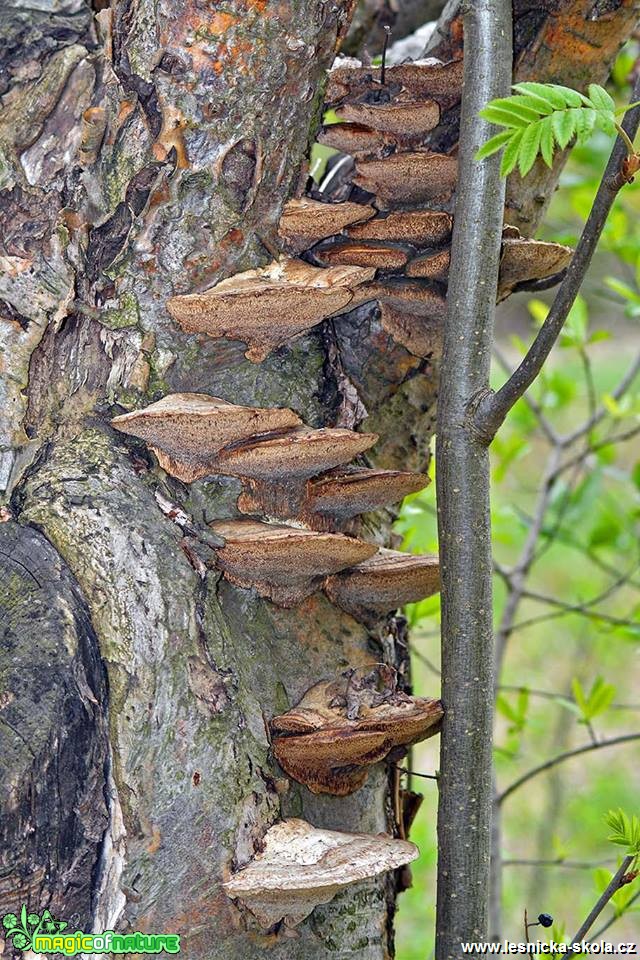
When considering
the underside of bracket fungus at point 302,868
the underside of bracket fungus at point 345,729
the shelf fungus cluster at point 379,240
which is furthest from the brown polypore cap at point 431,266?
the underside of bracket fungus at point 302,868

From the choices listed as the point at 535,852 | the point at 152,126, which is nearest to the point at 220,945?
the point at 152,126

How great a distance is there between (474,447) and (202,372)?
0.32 meters

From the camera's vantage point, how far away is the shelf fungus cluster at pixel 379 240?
1019mm

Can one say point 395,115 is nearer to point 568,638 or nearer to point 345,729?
point 345,729

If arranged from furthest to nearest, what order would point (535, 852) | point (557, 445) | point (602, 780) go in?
point (602, 780) → point (535, 852) → point (557, 445)

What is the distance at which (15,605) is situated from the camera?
94 cm

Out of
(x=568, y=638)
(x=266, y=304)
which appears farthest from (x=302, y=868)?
(x=568, y=638)

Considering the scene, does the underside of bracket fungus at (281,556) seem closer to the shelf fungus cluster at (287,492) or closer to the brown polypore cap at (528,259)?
the shelf fungus cluster at (287,492)

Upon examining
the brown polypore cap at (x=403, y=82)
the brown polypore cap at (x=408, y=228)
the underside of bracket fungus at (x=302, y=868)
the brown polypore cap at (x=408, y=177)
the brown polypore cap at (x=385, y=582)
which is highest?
the brown polypore cap at (x=403, y=82)

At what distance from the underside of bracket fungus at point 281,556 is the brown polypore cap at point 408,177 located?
43cm

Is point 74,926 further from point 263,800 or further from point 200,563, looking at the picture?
point 200,563

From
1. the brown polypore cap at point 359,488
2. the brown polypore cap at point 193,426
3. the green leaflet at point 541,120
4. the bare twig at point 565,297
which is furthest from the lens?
the brown polypore cap at point 359,488

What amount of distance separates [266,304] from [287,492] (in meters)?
0.22

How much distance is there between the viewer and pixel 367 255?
107 centimetres
